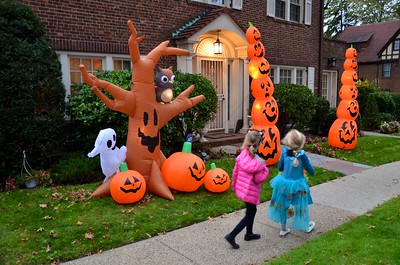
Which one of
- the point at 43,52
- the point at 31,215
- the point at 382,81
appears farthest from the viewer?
the point at 382,81

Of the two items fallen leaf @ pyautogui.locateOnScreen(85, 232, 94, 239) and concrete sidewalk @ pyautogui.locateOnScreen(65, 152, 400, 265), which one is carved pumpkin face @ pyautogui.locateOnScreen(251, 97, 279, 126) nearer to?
concrete sidewalk @ pyautogui.locateOnScreen(65, 152, 400, 265)

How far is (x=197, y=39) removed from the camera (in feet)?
33.0

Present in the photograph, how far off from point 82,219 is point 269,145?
447 centimetres

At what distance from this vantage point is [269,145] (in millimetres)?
7793

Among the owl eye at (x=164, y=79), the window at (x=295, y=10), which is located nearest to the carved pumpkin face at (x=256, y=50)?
the owl eye at (x=164, y=79)

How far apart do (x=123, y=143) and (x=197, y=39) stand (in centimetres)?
423

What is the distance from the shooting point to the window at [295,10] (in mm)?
13891

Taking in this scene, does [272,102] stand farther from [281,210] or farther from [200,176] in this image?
[281,210]

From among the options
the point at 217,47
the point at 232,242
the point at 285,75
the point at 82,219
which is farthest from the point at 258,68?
the point at 285,75

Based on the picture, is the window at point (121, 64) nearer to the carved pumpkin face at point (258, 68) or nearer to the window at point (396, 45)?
the carved pumpkin face at point (258, 68)

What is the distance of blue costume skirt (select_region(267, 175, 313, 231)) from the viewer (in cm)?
438

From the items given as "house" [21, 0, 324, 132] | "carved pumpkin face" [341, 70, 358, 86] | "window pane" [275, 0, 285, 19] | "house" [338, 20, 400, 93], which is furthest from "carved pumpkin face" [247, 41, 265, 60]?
"house" [338, 20, 400, 93]

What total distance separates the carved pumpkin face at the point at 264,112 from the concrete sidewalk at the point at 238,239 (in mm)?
1912

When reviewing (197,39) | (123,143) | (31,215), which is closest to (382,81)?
(197,39)
